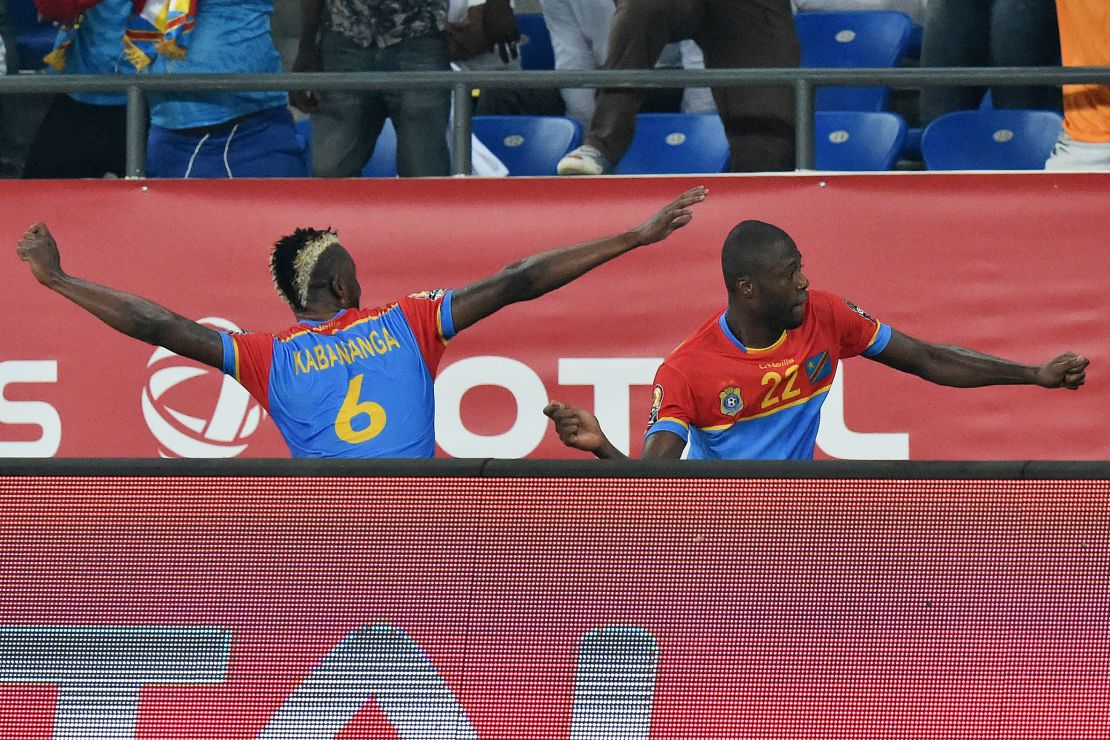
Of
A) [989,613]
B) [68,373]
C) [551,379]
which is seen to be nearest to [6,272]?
[68,373]

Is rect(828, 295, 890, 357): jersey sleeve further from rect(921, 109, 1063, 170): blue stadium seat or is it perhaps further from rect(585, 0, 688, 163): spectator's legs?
rect(921, 109, 1063, 170): blue stadium seat

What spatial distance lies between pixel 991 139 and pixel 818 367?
9.38 feet

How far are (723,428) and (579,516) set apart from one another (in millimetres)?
2190

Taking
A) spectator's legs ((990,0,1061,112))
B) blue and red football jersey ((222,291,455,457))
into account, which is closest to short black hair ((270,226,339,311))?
blue and red football jersey ((222,291,455,457))

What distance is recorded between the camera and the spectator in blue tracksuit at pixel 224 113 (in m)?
7.52

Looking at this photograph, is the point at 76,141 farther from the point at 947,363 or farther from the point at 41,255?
the point at 947,363

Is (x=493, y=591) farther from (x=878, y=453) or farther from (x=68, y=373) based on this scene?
(x=68, y=373)

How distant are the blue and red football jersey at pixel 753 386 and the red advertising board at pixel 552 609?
198 cm

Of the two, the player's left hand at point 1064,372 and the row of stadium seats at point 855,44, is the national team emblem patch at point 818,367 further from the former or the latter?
the row of stadium seats at point 855,44

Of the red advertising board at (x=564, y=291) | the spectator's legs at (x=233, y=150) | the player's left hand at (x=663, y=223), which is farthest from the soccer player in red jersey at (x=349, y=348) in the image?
the spectator's legs at (x=233, y=150)

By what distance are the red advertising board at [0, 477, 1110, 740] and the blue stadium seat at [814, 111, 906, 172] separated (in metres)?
5.00

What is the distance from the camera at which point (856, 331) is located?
17.6 ft

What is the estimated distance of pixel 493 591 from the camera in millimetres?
3172

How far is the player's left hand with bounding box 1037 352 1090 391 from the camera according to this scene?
4.97 m
